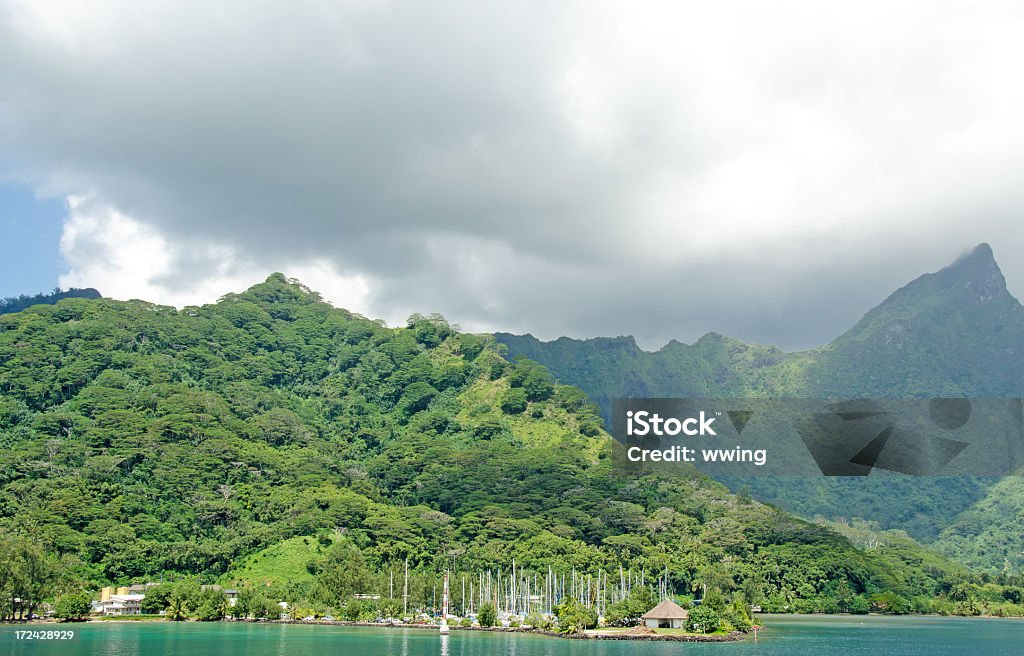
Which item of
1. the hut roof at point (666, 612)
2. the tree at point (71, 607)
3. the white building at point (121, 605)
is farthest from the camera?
the white building at point (121, 605)

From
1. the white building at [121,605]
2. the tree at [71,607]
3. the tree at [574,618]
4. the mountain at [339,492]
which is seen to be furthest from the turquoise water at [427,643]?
the mountain at [339,492]

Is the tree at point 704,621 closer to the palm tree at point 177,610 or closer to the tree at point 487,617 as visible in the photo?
the tree at point 487,617

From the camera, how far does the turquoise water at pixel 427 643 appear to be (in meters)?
53.8

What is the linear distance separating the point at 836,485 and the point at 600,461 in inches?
3224

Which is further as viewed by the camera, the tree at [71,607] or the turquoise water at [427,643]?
the tree at [71,607]

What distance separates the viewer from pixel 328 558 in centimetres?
9225

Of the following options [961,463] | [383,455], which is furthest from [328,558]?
[961,463]

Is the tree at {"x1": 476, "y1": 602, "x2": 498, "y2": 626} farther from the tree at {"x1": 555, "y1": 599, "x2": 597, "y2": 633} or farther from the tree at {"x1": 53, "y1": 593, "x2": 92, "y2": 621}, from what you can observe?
the tree at {"x1": 53, "y1": 593, "x2": 92, "y2": 621}

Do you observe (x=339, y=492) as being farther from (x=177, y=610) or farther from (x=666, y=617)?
(x=666, y=617)

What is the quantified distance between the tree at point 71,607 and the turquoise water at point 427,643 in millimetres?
2584

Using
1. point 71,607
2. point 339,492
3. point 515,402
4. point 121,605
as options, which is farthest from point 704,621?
point 515,402

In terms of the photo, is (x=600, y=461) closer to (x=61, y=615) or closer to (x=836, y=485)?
(x=61, y=615)

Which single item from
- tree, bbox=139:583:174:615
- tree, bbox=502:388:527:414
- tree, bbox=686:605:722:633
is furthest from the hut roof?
tree, bbox=502:388:527:414

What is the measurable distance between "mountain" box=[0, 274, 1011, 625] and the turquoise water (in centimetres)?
816
